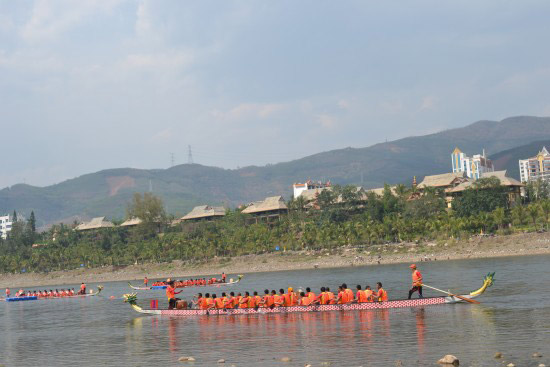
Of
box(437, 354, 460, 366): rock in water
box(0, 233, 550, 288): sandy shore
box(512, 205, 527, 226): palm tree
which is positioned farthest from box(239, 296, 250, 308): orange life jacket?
box(512, 205, 527, 226): palm tree

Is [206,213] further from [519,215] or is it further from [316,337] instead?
[316,337]

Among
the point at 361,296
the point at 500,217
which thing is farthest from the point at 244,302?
the point at 500,217

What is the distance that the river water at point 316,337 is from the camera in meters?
23.1

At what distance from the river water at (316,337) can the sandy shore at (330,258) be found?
40307 mm

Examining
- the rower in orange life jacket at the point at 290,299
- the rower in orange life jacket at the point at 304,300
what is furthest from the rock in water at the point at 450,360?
the rower in orange life jacket at the point at 290,299

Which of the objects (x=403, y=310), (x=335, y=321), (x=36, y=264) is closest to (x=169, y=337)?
(x=335, y=321)

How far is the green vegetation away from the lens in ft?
305

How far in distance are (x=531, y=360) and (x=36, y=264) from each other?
421 feet

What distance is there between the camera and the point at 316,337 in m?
28.3

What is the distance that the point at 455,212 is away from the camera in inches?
4033

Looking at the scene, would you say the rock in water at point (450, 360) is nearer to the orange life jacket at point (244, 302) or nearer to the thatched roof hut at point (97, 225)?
the orange life jacket at point (244, 302)

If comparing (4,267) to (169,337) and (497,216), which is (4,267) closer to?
(497,216)

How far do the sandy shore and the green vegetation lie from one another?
2124 millimetres

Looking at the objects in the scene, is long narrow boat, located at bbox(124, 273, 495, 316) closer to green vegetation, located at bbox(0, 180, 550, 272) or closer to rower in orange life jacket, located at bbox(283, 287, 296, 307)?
rower in orange life jacket, located at bbox(283, 287, 296, 307)
